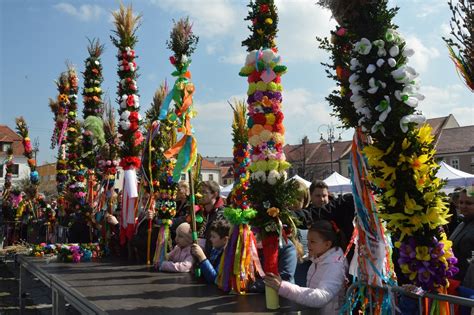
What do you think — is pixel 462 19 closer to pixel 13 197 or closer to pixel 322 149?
pixel 13 197

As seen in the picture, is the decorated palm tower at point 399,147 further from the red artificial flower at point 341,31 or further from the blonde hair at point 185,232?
the blonde hair at point 185,232

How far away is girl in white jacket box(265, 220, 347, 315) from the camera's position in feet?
9.69

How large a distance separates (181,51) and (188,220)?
1.97 m

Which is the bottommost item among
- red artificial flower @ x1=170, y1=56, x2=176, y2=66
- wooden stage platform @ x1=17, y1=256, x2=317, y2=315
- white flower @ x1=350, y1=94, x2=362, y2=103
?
wooden stage platform @ x1=17, y1=256, x2=317, y2=315

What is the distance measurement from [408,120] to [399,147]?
0.17 meters

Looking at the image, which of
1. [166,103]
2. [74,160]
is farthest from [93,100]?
[166,103]

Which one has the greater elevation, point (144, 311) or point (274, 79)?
point (274, 79)

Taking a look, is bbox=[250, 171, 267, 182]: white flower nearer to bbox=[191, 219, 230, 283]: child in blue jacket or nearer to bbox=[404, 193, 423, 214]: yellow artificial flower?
bbox=[191, 219, 230, 283]: child in blue jacket

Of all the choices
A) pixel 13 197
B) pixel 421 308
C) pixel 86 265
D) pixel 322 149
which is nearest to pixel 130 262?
pixel 86 265

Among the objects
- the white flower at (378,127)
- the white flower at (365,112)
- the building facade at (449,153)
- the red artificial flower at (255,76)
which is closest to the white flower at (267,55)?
the red artificial flower at (255,76)

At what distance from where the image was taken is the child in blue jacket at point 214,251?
160 inches

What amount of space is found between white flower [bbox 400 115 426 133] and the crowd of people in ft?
3.37

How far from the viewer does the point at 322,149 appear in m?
57.3

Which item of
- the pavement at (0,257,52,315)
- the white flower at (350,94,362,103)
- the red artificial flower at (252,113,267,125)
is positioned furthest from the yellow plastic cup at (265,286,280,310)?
the pavement at (0,257,52,315)
